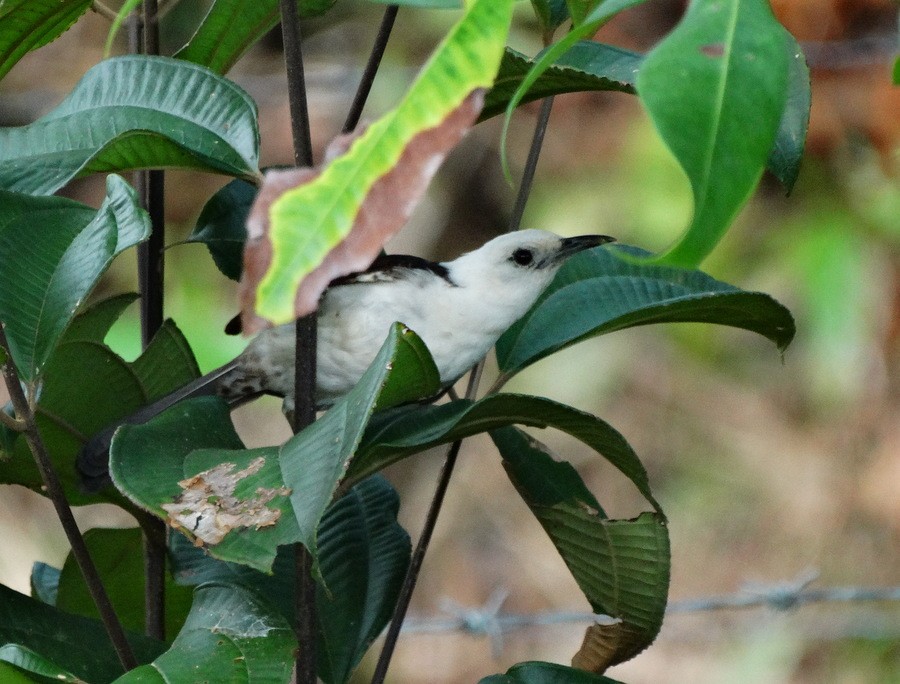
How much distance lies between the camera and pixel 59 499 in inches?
40.9

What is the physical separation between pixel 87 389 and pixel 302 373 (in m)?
0.42

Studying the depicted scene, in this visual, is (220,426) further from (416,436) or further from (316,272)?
(316,272)

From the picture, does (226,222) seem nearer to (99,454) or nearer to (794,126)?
(99,454)

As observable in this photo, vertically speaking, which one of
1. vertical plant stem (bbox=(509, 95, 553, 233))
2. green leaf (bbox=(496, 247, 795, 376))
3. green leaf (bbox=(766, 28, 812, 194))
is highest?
vertical plant stem (bbox=(509, 95, 553, 233))

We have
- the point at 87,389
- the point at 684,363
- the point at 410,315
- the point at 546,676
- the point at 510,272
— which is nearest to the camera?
the point at 546,676

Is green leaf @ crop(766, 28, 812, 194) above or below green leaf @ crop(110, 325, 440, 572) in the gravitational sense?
above

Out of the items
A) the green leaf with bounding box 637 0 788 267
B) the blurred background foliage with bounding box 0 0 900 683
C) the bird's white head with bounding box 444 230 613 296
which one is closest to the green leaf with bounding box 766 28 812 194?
the green leaf with bounding box 637 0 788 267

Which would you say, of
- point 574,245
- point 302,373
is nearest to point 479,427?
point 302,373

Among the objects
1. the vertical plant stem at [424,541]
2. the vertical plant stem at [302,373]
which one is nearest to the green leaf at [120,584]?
the vertical plant stem at [424,541]

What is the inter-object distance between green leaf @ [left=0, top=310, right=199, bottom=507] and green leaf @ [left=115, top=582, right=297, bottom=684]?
Result: 1.12 feet

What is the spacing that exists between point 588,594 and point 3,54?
86 cm

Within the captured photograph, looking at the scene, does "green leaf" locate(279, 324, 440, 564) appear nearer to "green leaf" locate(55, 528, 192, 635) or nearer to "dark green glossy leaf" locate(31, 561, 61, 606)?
"green leaf" locate(55, 528, 192, 635)

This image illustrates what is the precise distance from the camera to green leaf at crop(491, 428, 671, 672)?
1219 mm

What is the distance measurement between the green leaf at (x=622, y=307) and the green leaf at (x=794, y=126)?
133mm
